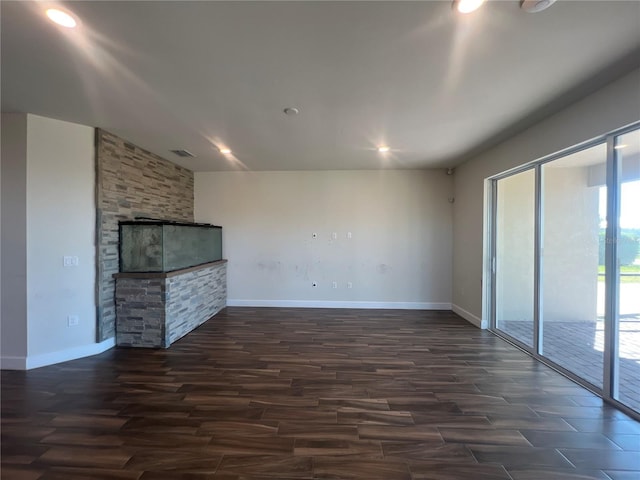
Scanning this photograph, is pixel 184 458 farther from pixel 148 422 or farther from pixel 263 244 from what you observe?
pixel 263 244

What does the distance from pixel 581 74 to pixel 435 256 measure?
3.66 m

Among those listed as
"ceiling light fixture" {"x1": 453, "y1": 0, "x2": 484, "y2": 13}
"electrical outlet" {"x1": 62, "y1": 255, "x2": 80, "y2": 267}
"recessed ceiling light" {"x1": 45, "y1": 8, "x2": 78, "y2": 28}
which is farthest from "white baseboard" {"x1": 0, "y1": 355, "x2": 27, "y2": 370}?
"ceiling light fixture" {"x1": 453, "y1": 0, "x2": 484, "y2": 13}

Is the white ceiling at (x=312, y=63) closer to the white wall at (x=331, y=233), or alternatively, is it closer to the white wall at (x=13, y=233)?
the white wall at (x=13, y=233)

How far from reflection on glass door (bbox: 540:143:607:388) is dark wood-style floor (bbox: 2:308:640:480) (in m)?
0.37

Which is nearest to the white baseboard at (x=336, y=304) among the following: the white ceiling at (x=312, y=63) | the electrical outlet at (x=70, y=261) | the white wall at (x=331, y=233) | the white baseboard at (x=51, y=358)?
the white wall at (x=331, y=233)

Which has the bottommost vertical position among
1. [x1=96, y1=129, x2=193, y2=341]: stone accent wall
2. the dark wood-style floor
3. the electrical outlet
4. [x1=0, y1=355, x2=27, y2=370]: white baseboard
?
the dark wood-style floor

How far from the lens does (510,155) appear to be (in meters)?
3.62

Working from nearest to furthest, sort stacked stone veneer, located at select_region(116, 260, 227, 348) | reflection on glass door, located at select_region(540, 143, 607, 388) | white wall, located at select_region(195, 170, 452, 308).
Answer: reflection on glass door, located at select_region(540, 143, 607, 388) → stacked stone veneer, located at select_region(116, 260, 227, 348) → white wall, located at select_region(195, 170, 452, 308)

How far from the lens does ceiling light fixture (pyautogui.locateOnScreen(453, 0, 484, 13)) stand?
1.50m

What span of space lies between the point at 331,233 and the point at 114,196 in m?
3.51

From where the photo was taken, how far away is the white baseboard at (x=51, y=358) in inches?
117

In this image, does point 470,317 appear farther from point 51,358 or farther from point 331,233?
point 51,358

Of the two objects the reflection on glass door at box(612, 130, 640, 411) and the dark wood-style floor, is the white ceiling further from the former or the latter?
the dark wood-style floor

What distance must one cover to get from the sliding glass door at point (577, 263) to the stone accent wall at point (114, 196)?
5.24 meters
